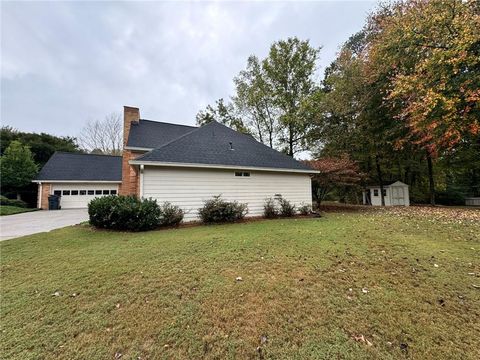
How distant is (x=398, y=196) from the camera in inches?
697

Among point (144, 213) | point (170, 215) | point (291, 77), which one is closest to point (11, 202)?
point (144, 213)

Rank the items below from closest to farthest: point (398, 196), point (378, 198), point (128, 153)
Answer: point (128, 153) < point (398, 196) < point (378, 198)

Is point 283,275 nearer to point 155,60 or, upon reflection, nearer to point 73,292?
point 73,292

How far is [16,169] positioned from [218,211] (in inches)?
840

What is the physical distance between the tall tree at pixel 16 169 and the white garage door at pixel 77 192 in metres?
3.61

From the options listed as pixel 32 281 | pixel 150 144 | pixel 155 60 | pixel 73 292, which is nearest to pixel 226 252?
pixel 73 292

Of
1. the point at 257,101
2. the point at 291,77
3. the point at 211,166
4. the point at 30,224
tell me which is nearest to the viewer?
the point at 211,166

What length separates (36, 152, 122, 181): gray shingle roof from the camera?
18375mm

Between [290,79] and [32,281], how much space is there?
2291 centimetres

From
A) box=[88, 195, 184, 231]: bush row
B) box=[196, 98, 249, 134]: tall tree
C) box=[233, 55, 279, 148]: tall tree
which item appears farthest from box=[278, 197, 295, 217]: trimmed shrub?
box=[196, 98, 249, 134]: tall tree

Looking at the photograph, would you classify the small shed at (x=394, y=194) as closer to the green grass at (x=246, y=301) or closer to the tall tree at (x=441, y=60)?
the tall tree at (x=441, y=60)

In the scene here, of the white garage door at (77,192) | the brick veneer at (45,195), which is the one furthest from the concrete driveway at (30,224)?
the white garage door at (77,192)

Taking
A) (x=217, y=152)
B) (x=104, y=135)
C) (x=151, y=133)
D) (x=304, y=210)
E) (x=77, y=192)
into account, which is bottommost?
(x=304, y=210)

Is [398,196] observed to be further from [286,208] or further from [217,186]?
[217,186]
